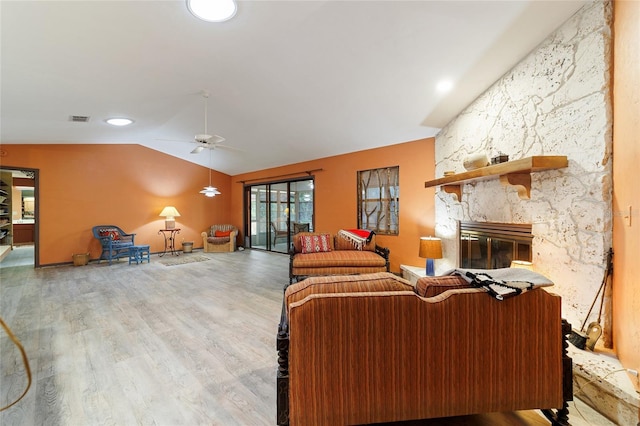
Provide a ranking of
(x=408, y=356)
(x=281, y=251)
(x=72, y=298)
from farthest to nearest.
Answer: (x=281, y=251) → (x=72, y=298) → (x=408, y=356)

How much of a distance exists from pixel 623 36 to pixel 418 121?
2333 mm

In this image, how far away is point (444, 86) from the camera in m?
3.06

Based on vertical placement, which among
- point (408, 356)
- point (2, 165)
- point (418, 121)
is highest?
point (418, 121)

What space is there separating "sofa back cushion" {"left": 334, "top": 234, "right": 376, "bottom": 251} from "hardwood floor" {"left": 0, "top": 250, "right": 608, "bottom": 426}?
1.19 m

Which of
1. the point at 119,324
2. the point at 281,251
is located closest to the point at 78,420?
the point at 119,324

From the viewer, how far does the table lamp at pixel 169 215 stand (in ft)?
23.7

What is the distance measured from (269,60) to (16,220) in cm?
1248

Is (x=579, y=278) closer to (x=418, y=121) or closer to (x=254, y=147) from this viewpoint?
(x=418, y=121)

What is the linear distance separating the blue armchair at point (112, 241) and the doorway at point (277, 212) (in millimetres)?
3142

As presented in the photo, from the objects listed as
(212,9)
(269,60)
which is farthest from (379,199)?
(212,9)

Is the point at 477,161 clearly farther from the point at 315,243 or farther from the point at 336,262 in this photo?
the point at 315,243

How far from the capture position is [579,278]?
81.4 inches

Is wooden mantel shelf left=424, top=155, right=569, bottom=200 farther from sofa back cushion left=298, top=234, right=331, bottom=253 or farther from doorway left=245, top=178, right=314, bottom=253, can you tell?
doorway left=245, top=178, right=314, bottom=253

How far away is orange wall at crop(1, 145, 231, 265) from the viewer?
591 cm
